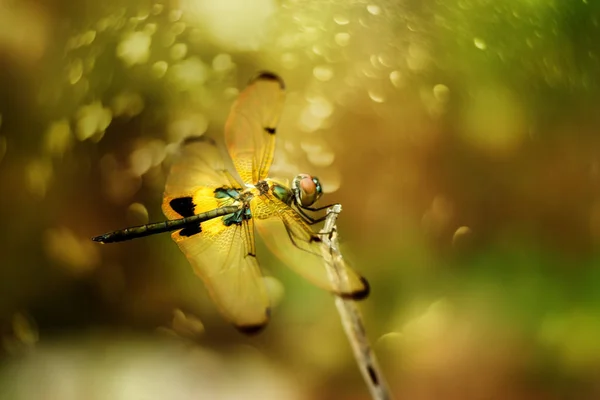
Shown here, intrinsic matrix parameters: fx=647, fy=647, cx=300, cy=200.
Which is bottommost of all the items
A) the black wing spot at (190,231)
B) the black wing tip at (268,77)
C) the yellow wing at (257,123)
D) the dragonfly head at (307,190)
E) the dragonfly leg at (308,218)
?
the black wing spot at (190,231)

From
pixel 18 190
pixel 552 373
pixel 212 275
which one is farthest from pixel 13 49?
pixel 552 373

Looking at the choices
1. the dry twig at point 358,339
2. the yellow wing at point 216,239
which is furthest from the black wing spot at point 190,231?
the dry twig at point 358,339

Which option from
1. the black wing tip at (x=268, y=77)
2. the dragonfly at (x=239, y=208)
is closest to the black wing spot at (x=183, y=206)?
the dragonfly at (x=239, y=208)

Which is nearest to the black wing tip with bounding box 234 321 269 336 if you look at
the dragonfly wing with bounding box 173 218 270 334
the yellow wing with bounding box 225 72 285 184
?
the dragonfly wing with bounding box 173 218 270 334

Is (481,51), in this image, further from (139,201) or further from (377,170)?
(139,201)

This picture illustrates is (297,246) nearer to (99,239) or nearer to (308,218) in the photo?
(308,218)

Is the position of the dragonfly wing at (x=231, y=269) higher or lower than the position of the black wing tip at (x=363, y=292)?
lower

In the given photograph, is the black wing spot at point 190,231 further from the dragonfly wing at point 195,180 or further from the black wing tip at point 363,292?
the black wing tip at point 363,292

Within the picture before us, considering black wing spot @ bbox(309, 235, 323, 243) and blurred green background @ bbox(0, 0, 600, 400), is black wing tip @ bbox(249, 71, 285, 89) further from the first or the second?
black wing spot @ bbox(309, 235, 323, 243)
